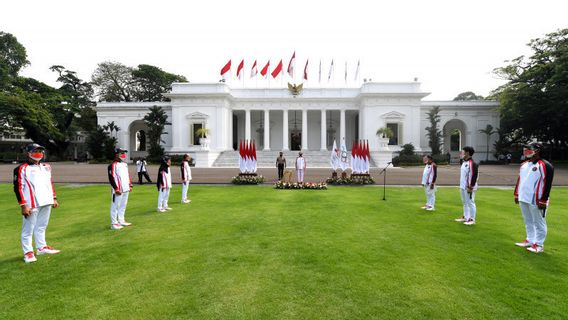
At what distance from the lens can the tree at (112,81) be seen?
52969mm

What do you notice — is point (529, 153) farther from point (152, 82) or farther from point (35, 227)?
point (152, 82)

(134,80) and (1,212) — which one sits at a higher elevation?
(134,80)

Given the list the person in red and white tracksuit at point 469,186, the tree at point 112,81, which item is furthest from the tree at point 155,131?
the person in red and white tracksuit at point 469,186

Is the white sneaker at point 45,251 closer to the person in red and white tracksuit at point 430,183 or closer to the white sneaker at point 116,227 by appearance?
the white sneaker at point 116,227

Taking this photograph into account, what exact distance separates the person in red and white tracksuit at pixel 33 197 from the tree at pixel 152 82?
51.6 meters

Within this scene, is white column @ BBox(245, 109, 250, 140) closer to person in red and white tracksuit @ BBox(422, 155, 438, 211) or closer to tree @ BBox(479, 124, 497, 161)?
tree @ BBox(479, 124, 497, 161)

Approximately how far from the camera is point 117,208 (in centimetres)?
741

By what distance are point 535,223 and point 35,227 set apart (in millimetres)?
8561

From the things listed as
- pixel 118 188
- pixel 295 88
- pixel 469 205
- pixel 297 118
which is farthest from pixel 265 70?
pixel 469 205

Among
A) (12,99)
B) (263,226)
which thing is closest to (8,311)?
(263,226)

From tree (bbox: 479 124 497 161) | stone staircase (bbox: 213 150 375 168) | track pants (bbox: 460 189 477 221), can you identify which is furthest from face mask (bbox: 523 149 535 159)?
tree (bbox: 479 124 497 161)

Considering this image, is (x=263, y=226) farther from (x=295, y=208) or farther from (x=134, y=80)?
(x=134, y=80)

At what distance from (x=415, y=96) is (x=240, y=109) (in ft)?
64.2

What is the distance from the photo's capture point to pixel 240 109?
3831 centimetres
